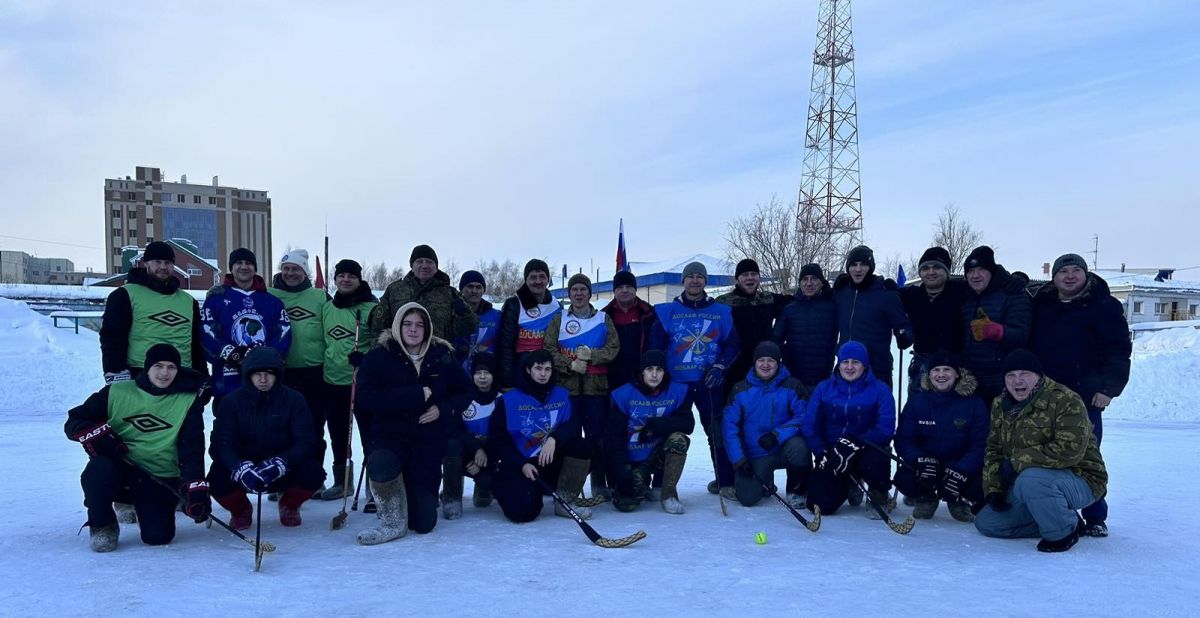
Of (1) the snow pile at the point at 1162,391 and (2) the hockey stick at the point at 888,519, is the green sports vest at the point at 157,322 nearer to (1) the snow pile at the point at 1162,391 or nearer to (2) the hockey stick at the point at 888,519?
(2) the hockey stick at the point at 888,519

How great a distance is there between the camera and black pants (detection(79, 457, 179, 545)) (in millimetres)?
4066

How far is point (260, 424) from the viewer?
14.6 ft

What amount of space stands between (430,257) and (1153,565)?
4.83 metres

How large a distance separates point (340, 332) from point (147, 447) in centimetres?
150

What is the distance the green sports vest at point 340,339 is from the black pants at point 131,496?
53.8 inches

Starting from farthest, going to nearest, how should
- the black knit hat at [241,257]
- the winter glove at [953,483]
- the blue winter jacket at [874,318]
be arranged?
1. the blue winter jacket at [874,318]
2. the black knit hat at [241,257]
3. the winter glove at [953,483]

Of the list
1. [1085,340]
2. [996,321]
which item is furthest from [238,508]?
[1085,340]

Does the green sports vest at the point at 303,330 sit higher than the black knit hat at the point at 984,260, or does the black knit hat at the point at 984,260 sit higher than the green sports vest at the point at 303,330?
the black knit hat at the point at 984,260

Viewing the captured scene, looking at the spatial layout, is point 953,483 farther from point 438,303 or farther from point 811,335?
point 438,303

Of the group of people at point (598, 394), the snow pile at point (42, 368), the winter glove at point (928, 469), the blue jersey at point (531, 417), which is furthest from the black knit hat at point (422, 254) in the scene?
the snow pile at point (42, 368)

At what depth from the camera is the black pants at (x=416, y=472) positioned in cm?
443

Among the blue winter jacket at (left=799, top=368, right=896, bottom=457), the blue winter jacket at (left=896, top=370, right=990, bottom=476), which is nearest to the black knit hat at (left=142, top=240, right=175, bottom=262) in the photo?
the blue winter jacket at (left=799, top=368, right=896, bottom=457)

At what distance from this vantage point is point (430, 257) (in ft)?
18.0

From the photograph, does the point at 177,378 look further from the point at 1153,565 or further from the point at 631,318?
the point at 1153,565
